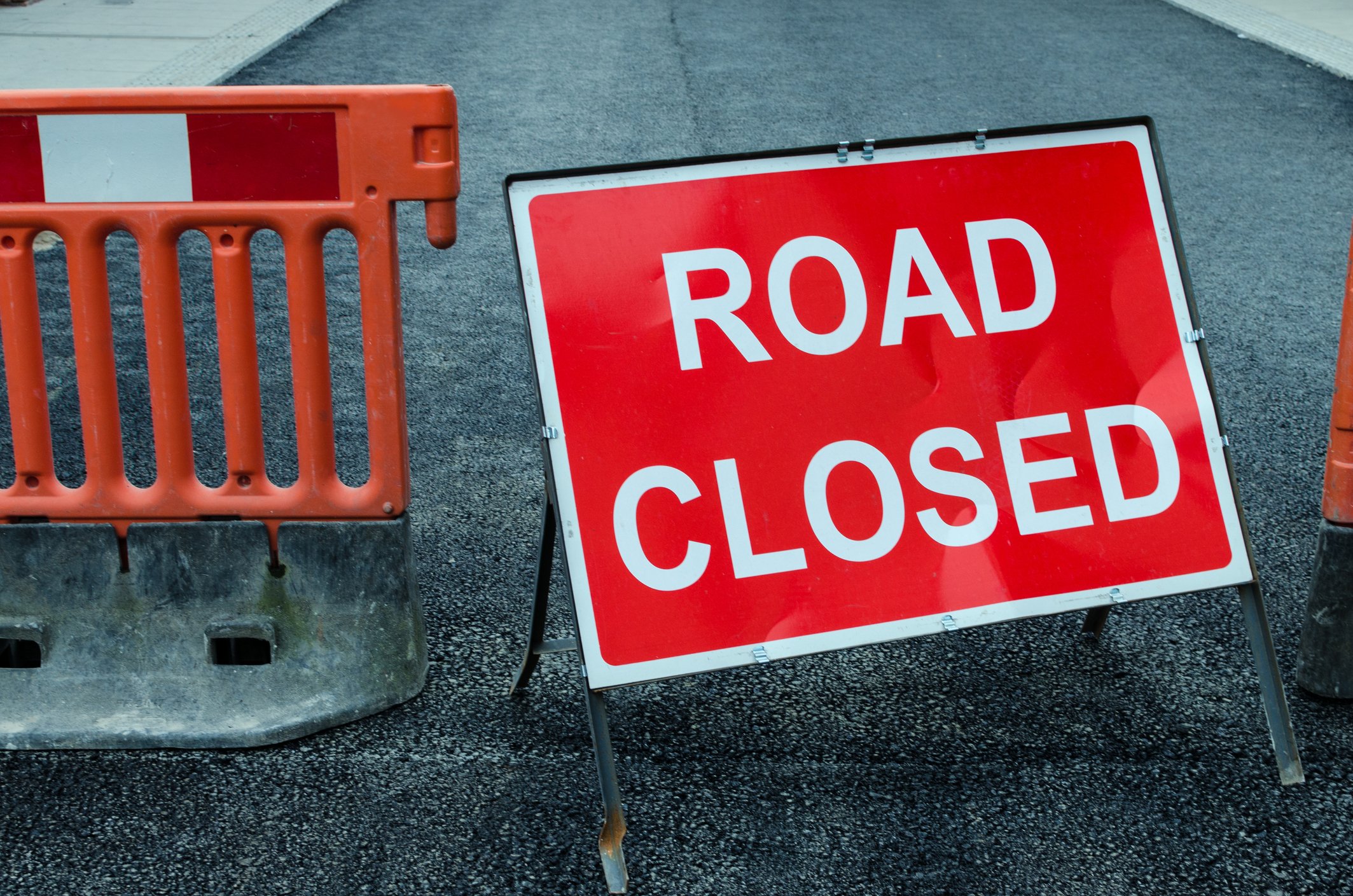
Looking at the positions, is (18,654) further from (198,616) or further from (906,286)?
(906,286)

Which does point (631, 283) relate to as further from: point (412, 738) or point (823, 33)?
point (823, 33)

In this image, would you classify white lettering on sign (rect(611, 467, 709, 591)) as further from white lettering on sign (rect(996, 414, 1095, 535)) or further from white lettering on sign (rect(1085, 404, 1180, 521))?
white lettering on sign (rect(1085, 404, 1180, 521))

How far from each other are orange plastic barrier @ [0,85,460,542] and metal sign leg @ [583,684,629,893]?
77cm

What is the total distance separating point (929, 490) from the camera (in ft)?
9.78

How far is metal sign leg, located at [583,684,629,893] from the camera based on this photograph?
2.75m

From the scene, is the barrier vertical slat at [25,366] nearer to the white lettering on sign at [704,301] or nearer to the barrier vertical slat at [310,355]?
the barrier vertical slat at [310,355]

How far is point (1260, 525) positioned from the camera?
4258 millimetres

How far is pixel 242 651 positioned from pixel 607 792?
1.10 meters

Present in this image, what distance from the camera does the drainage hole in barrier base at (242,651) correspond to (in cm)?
332

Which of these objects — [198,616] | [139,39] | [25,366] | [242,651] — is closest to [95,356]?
[25,366]

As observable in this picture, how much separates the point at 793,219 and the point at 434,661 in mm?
1491

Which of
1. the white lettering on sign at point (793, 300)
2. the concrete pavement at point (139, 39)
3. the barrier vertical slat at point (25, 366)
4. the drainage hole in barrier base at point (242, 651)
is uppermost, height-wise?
the white lettering on sign at point (793, 300)

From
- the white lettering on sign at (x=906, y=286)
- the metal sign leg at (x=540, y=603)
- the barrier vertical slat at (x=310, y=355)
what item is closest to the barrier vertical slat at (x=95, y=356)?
the barrier vertical slat at (x=310, y=355)

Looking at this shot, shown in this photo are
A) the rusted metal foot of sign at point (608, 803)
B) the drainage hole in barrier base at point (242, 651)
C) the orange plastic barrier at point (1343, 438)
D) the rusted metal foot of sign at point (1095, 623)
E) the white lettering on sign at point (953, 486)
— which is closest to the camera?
the rusted metal foot of sign at point (608, 803)
